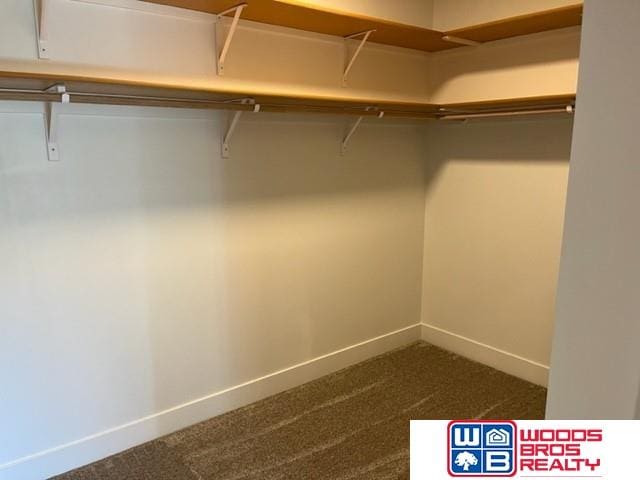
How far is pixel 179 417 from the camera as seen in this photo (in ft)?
8.05

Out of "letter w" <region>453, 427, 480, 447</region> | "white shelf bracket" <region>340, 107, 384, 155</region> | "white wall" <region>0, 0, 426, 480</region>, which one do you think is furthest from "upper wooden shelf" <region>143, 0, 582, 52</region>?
"letter w" <region>453, 427, 480, 447</region>

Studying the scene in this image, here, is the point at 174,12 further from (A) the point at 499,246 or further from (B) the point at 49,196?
(A) the point at 499,246

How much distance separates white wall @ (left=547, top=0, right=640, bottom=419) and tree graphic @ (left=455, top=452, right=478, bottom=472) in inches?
22.4

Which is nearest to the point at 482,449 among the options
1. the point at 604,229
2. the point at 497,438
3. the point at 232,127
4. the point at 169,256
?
the point at 497,438

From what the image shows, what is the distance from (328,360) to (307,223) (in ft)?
2.85

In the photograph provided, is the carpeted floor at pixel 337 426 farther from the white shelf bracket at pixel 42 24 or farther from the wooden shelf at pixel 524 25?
the wooden shelf at pixel 524 25

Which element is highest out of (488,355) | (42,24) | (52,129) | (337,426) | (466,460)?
(42,24)

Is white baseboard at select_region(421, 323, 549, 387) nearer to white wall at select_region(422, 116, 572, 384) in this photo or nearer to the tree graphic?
white wall at select_region(422, 116, 572, 384)

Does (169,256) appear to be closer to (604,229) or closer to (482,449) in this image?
(482,449)

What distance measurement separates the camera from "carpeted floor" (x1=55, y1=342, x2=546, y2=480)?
85.3 inches

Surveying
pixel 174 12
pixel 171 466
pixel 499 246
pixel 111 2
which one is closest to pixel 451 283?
pixel 499 246

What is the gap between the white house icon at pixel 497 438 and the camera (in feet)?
4.18

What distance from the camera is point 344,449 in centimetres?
231

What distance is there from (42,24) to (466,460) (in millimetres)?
2006
